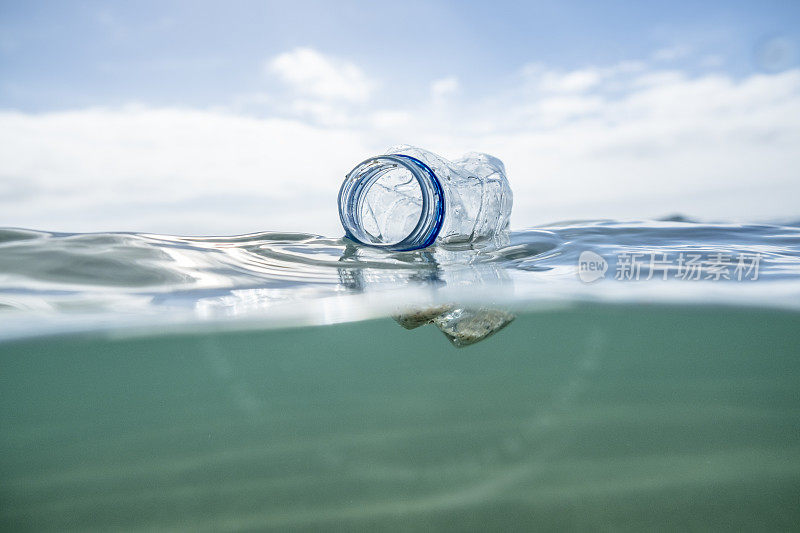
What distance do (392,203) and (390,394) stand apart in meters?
3.57

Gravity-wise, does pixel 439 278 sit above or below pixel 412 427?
above

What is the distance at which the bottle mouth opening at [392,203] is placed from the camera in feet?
11.2

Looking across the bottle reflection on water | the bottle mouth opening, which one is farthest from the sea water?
the bottle mouth opening

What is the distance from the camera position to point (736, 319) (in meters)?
6.50

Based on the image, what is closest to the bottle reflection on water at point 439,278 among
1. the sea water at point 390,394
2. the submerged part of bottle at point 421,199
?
the sea water at point 390,394

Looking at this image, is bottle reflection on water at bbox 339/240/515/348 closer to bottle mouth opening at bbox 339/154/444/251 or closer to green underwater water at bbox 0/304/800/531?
→ bottle mouth opening at bbox 339/154/444/251

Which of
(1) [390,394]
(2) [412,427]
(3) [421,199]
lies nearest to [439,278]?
(3) [421,199]

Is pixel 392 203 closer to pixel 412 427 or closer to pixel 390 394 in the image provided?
pixel 412 427

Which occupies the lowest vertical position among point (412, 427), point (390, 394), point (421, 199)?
point (390, 394)

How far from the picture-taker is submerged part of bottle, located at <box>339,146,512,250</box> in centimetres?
344

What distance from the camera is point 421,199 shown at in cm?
364

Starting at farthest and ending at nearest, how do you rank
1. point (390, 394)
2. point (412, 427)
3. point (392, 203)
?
point (390, 394) < point (412, 427) < point (392, 203)

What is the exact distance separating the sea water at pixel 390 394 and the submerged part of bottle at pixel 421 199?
0.28 metres

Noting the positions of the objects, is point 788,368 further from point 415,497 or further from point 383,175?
point 383,175
